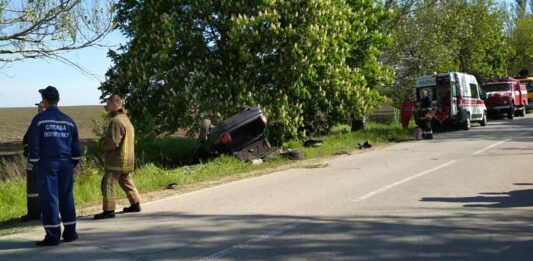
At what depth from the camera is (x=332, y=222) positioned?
7.87 m

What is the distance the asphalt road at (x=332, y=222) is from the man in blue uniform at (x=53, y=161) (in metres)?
0.28

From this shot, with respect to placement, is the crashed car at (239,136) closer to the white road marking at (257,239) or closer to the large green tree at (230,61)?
the large green tree at (230,61)

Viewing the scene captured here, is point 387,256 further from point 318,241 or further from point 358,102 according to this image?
point 358,102

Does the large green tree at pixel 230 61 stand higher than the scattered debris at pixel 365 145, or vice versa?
the large green tree at pixel 230 61

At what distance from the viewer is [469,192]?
993 centimetres

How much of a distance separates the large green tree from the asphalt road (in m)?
5.75

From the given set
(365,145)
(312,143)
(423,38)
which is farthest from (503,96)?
(312,143)

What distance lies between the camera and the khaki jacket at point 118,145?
28.8 feet

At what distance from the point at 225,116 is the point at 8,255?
11742 millimetres

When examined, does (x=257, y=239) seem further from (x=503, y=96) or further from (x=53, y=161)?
(x=503, y=96)

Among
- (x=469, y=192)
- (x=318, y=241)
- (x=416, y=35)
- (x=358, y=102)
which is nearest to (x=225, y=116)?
(x=358, y=102)

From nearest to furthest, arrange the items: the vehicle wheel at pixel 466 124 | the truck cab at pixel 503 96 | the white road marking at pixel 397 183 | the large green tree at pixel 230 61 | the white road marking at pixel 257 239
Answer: the white road marking at pixel 257 239
the white road marking at pixel 397 183
the large green tree at pixel 230 61
the vehicle wheel at pixel 466 124
the truck cab at pixel 503 96

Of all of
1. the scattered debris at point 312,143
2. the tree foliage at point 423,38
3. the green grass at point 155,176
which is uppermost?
the tree foliage at point 423,38

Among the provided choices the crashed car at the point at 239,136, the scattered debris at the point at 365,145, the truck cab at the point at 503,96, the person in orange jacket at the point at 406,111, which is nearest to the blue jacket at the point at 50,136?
the crashed car at the point at 239,136
